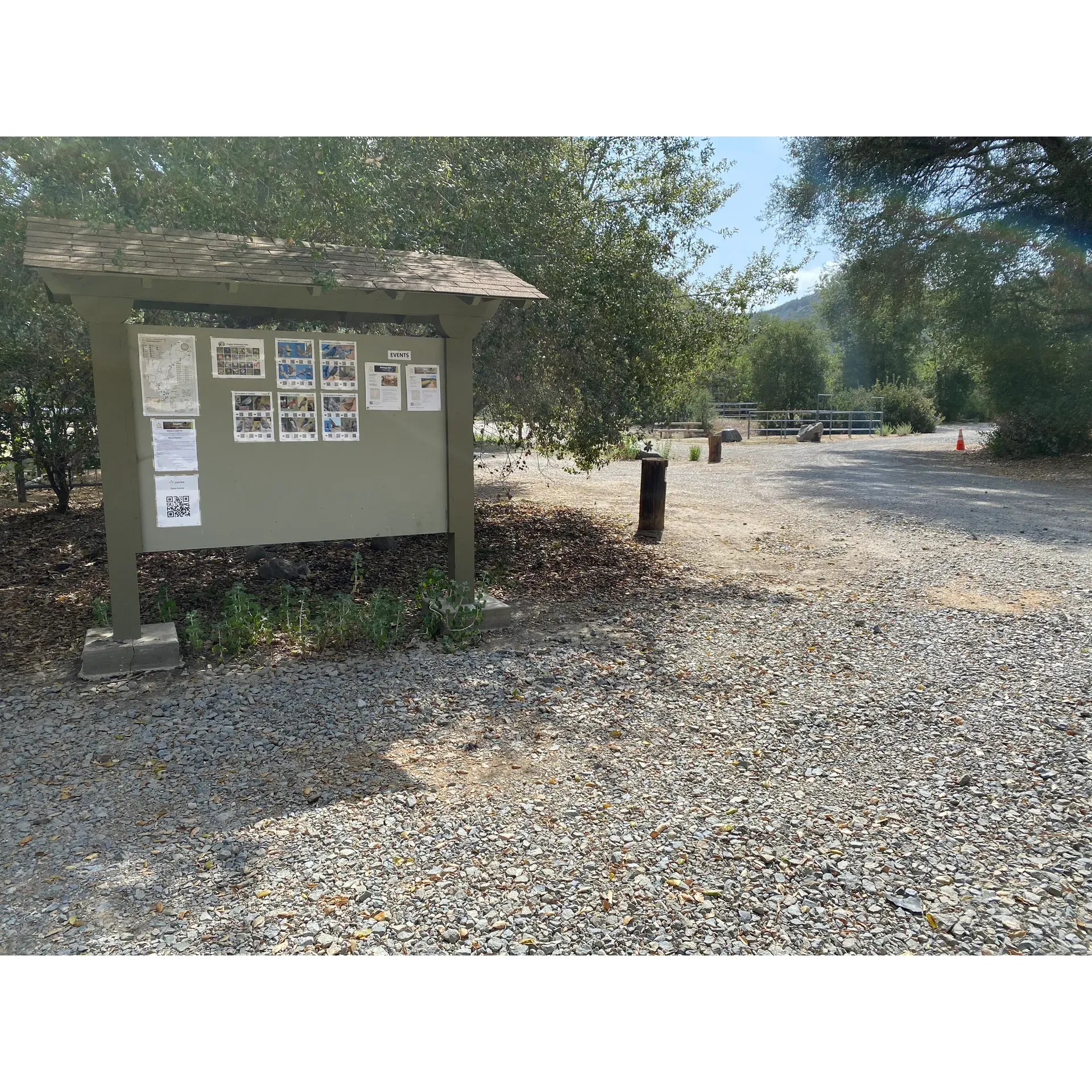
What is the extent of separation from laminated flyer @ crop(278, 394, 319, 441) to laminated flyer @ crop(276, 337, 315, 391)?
7 cm

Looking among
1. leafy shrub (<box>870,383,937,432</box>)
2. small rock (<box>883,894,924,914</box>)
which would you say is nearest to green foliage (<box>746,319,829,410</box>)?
leafy shrub (<box>870,383,937,432</box>)

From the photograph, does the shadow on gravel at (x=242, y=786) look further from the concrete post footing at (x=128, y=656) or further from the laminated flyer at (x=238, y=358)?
the laminated flyer at (x=238, y=358)

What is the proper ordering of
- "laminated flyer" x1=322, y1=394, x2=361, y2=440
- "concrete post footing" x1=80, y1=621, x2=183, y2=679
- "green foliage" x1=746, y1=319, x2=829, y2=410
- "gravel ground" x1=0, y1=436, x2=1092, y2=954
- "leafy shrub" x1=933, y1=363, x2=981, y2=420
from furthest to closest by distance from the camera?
"green foliage" x1=746, y1=319, x2=829, y2=410 → "leafy shrub" x1=933, y1=363, x2=981, y2=420 → "laminated flyer" x1=322, y1=394, x2=361, y2=440 → "concrete post footing" x1=80, y1=621, x2=183, y2=679 → "gravel ground" x1=0, y1=436, x2=1092, y2=954

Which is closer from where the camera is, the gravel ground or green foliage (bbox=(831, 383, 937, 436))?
the gravel ground

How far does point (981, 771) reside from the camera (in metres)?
4.01

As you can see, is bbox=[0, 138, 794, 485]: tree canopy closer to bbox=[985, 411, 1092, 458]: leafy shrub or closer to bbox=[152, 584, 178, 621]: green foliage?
bbox=[152, 584, 178, 621]: green foliage

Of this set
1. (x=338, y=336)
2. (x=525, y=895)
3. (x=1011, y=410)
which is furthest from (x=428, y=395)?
(x=1011, y=410)

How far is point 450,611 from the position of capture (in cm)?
629

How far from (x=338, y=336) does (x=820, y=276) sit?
19.8 meters

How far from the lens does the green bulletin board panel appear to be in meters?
5.49

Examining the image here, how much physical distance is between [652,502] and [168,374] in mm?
6242

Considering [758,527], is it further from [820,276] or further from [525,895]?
[820,276]

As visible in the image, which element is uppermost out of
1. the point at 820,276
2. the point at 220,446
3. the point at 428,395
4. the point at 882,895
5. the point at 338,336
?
the point at 820,276

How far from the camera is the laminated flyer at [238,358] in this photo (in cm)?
552
